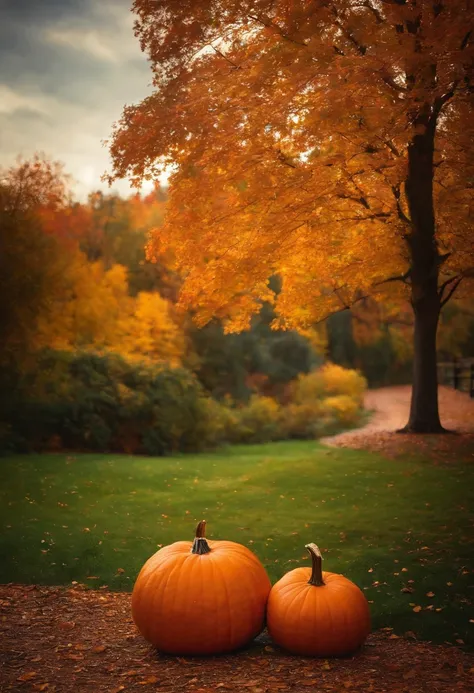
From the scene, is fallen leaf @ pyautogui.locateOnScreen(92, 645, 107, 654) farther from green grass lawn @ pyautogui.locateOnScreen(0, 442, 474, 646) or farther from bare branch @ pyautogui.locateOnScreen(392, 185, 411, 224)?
bare branch @ pyautogui.locateOnScreen(392, 185, 411, 224)

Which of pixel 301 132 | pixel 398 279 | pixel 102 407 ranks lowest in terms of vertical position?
pixel 102 407

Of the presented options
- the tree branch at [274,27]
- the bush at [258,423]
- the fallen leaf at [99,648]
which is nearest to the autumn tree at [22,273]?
the bush at [258,423]

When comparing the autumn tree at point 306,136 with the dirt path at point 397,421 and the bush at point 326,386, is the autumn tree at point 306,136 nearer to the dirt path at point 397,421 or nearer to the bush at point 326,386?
the dirt path at point 397,421

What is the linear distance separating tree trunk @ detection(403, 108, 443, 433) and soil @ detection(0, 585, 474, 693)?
8705mm

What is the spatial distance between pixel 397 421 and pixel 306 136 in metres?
11.9

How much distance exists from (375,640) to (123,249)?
22.1 m

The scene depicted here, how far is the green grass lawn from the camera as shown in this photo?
609 centimetres

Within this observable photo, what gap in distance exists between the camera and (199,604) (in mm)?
4699

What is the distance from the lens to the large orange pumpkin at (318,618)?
464cm

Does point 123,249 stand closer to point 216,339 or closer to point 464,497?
point 216,339

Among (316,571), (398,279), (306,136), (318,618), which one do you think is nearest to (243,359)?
(398,279)

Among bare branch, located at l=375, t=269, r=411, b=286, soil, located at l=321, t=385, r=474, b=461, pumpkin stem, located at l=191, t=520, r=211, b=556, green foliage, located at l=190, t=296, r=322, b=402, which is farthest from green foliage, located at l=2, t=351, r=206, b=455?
pumpkin stem, located at l=191, t=520, r=211, b=556

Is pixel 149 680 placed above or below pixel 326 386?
below

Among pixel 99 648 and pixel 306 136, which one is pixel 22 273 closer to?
pixel 306 136
